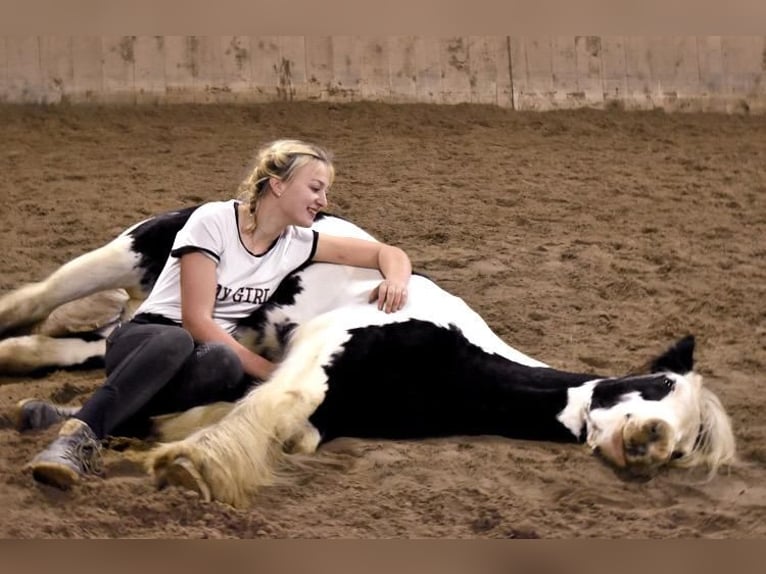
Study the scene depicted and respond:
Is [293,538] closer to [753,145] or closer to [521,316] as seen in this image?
[521,316]

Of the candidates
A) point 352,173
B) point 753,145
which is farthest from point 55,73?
point 753,145

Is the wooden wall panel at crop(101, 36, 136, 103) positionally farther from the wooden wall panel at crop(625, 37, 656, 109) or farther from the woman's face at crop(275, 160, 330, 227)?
the wooden wall panel at crop(625, 37, 656, 109)

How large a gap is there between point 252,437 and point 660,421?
889 millimetres

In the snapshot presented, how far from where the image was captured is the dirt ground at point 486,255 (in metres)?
2.51

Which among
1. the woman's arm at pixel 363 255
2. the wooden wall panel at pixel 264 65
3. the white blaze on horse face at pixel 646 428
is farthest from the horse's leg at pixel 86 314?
the white blaze on horse face at pixel 646 428

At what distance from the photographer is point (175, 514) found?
2.40 m

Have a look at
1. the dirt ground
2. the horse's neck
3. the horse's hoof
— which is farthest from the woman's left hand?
the horse's hoof

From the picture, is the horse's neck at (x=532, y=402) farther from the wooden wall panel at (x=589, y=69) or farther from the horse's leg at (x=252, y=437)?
the wooden wall panel at (x=589, y=69)

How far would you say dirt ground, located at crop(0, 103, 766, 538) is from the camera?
251 cm

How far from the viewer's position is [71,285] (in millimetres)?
2947

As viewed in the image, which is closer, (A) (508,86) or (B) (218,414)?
(B) (218,414)

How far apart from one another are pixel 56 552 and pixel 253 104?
187cm

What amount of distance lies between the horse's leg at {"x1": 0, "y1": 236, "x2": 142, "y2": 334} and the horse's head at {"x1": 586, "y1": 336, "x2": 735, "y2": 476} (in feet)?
4.08

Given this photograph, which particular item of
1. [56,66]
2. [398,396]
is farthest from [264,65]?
[398,396]
